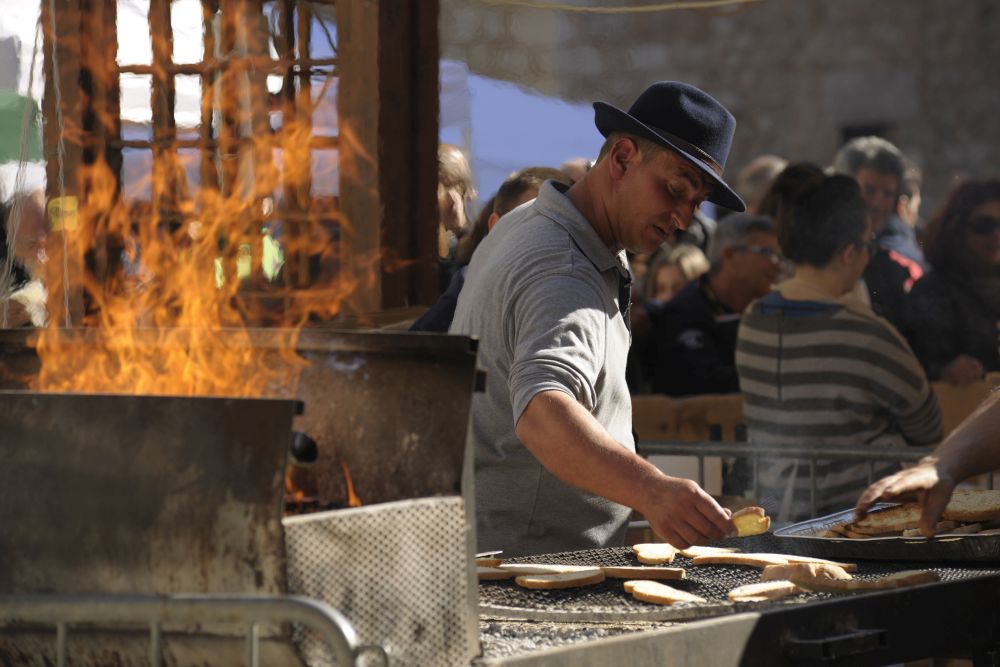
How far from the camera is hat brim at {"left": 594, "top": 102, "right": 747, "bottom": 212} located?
3600mm

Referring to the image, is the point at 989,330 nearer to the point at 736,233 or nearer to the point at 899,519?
the point at 736,233

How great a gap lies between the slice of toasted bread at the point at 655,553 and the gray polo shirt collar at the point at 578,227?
0.62 meters

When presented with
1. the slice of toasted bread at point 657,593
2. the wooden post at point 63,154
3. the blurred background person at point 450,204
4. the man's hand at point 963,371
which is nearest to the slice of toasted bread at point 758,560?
the slice of toasted bread at point 657,593

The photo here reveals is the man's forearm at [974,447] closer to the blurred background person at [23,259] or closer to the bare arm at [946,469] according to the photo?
the bare arm at [946,469]

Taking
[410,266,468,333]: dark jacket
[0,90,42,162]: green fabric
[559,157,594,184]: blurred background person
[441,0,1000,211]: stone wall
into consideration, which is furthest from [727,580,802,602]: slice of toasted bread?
[441,0,1000,211]: stone wall

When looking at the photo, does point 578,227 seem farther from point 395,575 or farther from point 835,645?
point 395,575

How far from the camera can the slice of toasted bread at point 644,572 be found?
3.13 metres

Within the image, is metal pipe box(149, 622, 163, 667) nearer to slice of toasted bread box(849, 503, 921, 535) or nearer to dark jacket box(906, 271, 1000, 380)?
slice of toasted bread box(849, 503, 921, 535)

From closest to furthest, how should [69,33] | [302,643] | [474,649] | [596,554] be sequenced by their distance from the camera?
[302,643] → [474,649] → [596,554] → [69,33]

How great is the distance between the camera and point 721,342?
6934 mm

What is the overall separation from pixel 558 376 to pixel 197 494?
1.01 m

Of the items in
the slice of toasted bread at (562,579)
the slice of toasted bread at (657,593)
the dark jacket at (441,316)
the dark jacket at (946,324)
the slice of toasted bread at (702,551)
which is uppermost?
the dark jacket at (441,316)

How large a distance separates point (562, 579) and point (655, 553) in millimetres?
338

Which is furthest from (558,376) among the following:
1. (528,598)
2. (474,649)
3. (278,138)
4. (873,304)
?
(873,304)
